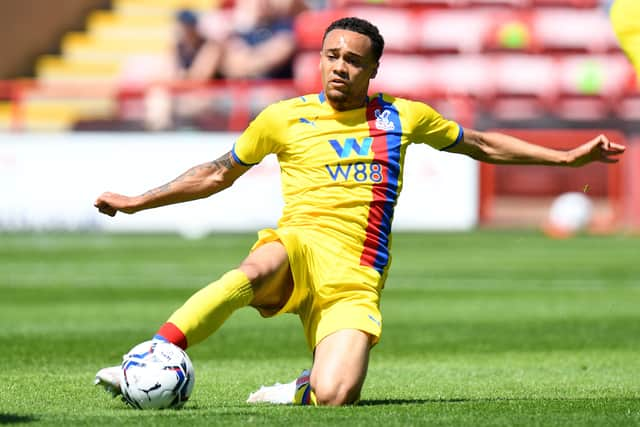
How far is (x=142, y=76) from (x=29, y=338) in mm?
18434

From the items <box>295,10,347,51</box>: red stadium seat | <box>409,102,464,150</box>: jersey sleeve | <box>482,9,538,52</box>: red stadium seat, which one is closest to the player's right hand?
<box>409,102,464,150</box>: jersey sleeve

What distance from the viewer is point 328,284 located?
633 centimetres

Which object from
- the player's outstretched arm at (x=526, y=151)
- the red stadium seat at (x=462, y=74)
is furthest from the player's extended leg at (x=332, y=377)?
the red stadium seat at (x=462, y=74)

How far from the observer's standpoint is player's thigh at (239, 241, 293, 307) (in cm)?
601

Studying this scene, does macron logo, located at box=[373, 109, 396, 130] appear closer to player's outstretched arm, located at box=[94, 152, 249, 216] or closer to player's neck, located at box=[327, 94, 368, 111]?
player's neck, located at box=[327, 94, 368, 111]

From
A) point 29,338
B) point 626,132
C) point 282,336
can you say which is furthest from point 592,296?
point 626,132

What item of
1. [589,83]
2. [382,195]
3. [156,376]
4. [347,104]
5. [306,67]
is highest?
[347,104]

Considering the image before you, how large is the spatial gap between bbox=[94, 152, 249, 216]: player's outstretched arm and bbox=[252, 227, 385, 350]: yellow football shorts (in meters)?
0.31

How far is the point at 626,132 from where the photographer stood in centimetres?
2247

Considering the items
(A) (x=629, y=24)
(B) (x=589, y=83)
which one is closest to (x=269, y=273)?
(A) (x=629, y=24)

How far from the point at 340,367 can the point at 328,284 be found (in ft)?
1.54

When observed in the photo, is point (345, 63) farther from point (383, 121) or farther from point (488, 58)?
point (488, 58)

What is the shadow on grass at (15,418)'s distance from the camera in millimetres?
5336

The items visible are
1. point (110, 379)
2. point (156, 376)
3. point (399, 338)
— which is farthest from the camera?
point (399, 338)
